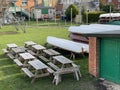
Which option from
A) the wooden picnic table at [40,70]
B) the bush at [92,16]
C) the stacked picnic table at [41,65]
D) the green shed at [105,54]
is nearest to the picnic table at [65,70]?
the stacked picnic table at [41,65]

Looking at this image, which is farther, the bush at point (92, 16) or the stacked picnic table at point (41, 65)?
the bush at point (92, 16)

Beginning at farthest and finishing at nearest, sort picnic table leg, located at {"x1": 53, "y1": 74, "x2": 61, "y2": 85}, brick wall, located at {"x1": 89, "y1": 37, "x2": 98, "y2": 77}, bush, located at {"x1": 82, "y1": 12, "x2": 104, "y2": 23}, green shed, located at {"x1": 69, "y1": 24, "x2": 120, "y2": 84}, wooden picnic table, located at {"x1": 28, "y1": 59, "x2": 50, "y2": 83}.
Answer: bush, located at {"x1": 82, "y1": 12, "x2": 104, "y2": 23}, brick wall, located at {"x1": 89, "y1": 37, "x2": 98, "y2": 77}, wooden picnic table, located at {"x1": 28, "y1": 59, "x2": 50, "y2": 83}, picnic table leg, located at {"x1": 53, "y1": 74, "x2": 61, "y2": 85}, green shed, located at {"x1": 69, "y1": 24, "x2": 120, "y2": 84}

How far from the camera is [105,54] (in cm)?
1150

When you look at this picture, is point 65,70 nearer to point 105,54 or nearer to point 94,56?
point 94,56

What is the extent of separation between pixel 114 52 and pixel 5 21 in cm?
3834

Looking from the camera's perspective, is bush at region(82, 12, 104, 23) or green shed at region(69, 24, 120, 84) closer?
green shed at region(69, 24, 120, 84)

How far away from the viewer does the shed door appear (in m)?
10.9

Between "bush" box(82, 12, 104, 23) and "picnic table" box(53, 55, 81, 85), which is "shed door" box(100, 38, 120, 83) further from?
"bush" box(82, 12, 104, 23)

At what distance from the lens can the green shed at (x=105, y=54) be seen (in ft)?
35.6

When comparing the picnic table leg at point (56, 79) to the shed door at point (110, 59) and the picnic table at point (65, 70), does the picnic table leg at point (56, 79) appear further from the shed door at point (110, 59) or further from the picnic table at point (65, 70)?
the shed door at point (110, 59)

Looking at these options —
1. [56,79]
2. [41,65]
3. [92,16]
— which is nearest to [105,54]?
[56,79]

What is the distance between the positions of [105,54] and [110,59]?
37 cm

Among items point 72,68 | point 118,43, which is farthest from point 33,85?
point 118,43

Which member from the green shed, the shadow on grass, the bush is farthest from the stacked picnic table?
the bush
